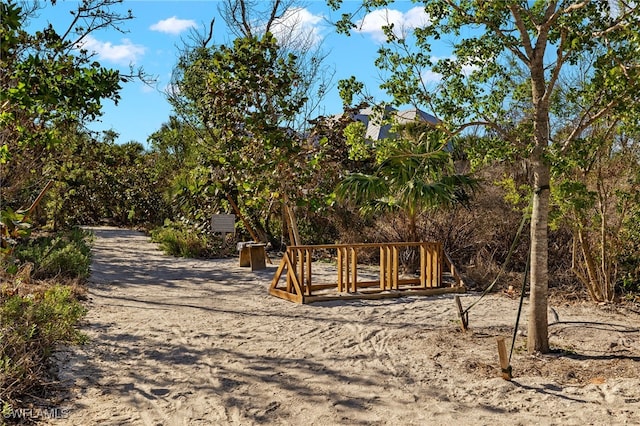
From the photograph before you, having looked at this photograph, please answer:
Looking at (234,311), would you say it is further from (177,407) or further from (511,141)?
(511,141)

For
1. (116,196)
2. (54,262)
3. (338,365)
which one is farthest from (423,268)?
(116,196)

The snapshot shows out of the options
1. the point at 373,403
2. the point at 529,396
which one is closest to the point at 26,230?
the point at 373,403

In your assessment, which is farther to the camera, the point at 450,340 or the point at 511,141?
the point at 450,340

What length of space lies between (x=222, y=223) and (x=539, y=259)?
33.9 ft

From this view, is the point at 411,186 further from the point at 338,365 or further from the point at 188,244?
the point at 188,244

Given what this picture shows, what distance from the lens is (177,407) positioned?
4707 millimetres

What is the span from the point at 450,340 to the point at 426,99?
2768 millimetres

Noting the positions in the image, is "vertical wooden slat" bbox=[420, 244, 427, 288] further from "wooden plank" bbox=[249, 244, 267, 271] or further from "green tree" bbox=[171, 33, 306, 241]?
"wooden plank" bbox=[249, 244, 267, 271]

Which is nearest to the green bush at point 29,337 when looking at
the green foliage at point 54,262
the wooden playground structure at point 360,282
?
the green foliage at point 54,262

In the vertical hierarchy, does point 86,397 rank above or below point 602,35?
below

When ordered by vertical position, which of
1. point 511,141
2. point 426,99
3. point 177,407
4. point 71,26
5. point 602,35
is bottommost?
point 177,407

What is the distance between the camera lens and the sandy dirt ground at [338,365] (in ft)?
15.1

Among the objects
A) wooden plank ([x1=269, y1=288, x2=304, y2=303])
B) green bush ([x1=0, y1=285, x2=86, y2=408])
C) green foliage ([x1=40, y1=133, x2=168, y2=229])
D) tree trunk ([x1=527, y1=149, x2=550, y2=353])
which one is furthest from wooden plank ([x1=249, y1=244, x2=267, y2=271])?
tree trunk ([x1=527, y1=149, x2=550, y2=353])

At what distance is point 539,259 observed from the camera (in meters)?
6.07
